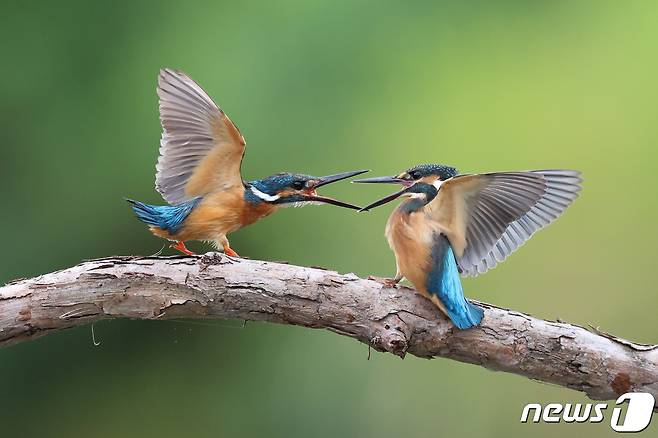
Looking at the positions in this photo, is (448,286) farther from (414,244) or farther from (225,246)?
(225,246)

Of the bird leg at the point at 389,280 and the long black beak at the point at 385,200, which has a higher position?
the long black beak at the point at 385,200

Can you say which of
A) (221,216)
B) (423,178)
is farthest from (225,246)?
(423,178)

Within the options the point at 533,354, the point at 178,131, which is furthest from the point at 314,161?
the point at 533,354

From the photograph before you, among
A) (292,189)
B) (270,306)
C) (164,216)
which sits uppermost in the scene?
(292,189)

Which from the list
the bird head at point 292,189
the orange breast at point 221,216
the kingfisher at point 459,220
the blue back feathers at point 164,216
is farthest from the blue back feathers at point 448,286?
the blue back feathers at point 164,216

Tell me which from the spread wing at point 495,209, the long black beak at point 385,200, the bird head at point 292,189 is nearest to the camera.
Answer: the long black beak at point 385,200

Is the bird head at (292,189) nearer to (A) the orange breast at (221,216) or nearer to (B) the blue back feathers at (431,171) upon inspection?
(A) the orange breast at (221,216)

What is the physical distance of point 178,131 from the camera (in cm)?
200

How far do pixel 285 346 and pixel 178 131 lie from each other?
5.05 feet

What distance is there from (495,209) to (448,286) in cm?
17

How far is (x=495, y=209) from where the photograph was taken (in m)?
1.82

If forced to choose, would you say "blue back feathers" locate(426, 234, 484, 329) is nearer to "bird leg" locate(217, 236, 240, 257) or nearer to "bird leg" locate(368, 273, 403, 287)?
"bird leg" locate(368, 273, 403, 287)

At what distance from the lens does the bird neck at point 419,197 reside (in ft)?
5.96

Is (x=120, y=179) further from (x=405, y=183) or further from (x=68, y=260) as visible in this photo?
(x=405, y=183)
